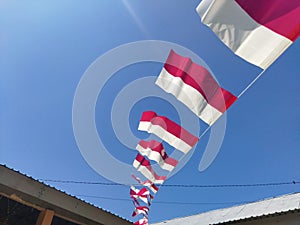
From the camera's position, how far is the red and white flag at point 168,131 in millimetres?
4348

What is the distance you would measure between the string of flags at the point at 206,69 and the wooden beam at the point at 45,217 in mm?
2226

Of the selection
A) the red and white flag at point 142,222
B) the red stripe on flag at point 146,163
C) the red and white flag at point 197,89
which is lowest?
the red and white flag at point 142,222

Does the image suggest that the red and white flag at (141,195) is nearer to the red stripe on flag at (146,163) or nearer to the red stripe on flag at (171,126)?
the red stripe on flag at (146,163)

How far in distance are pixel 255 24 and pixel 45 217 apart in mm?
5398

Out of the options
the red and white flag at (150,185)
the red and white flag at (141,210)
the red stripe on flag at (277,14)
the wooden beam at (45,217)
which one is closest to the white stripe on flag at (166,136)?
the red and white flag at (150,185)

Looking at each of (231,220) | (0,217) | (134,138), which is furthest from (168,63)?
(0,217)

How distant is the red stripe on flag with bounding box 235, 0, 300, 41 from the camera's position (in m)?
2.28

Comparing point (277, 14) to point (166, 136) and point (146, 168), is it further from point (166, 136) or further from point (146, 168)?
point (146, 168)

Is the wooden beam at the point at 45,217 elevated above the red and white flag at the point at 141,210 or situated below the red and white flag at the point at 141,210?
below

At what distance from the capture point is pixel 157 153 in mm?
5375

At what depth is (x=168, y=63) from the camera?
3.60m

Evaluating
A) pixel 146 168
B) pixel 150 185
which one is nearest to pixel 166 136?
pixel 146 168

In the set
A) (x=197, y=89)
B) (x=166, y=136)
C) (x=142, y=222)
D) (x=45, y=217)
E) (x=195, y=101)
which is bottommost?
(x=45, y=217)

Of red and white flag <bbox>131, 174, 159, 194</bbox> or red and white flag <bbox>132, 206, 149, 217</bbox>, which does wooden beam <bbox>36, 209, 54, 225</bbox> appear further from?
red and white flag <bbox>132, 206, 149, 217</bbox>
